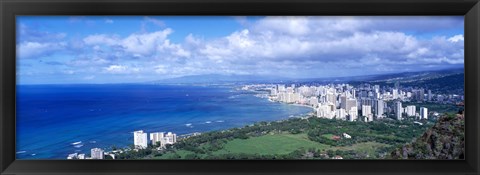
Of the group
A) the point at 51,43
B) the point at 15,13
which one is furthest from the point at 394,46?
the point at 15,13

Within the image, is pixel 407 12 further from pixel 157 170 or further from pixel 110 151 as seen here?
pixel 110 151

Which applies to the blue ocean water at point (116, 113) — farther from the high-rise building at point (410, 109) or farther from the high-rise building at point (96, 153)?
the high-rise building at point (410, 109)

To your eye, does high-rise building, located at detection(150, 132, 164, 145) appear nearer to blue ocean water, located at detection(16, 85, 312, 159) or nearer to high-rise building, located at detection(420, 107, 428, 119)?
blue ocean water, located at detection(16, 85, 312, 159)

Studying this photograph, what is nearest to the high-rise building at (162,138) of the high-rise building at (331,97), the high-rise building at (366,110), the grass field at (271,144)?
the grass field at (271,144)

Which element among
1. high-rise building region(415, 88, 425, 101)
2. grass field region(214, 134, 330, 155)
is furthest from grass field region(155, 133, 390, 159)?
high-rise building region(415, 88, 425, 101)

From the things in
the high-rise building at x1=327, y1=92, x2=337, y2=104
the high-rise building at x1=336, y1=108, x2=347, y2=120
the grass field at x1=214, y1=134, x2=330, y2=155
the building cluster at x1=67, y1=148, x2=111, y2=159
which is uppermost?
the high-rise building at x1=327, y1=92, x2=337, y2=104

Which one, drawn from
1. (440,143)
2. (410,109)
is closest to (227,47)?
(410,109)

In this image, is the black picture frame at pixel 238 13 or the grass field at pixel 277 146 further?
the grass field at pixel 277 146
